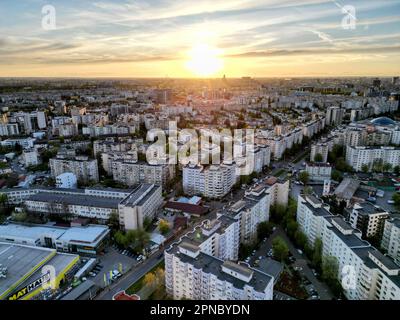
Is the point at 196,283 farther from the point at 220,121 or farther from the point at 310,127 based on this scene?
the point at 220,121

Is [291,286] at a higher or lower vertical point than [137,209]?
lower

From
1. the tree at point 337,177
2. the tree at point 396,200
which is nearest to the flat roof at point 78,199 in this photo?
the tree at point 337,177

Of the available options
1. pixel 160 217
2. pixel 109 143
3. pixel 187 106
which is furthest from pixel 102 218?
pixel 187 106

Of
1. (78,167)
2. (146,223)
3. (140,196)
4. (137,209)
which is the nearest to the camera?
(137,209)

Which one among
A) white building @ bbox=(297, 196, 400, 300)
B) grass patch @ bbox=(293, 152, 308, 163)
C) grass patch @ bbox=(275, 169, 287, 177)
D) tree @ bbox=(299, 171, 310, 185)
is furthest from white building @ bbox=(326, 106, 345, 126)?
white building @ bbox=(297, 196, 400, 300)

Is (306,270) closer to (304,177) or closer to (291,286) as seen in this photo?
(291,286)

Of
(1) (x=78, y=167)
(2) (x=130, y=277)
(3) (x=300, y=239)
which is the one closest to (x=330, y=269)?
(3) (x=300, y=239)

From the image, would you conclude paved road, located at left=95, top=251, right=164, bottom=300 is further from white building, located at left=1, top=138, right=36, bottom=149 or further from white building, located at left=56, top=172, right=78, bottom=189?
white building, located at left=1, top=138, right=36, bottom=149
